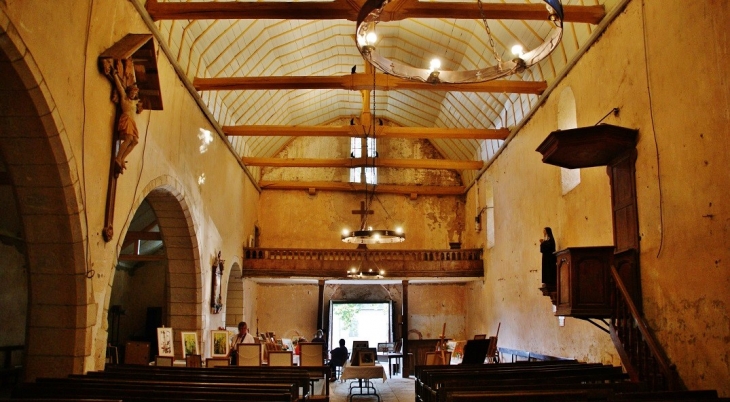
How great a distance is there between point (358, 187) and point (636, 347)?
15.0 m

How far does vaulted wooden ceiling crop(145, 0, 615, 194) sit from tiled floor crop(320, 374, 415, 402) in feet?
21.0

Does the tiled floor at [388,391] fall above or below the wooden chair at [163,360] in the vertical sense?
below

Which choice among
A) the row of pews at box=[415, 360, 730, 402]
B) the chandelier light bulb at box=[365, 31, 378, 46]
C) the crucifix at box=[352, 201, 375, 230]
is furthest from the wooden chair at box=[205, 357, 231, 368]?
the crucifix at box=[352, 201, 375, 230]

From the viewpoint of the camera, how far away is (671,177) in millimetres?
7367

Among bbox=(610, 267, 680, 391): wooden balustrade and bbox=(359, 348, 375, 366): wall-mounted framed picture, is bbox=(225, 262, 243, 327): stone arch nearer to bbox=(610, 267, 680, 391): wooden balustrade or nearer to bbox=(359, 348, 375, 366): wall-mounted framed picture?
bbox=(359, 348, 375, 366): wall-mounted framed picture

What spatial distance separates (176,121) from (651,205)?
26.9 feet

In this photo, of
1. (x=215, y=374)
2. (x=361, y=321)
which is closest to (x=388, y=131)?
(x=361, y=321)

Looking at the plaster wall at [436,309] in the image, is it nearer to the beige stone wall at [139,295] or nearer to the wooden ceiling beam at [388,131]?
the wooden ceiling beam at [388,131]

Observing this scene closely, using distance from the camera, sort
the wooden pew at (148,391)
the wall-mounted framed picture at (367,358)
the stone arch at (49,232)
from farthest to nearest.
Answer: the wall-mounted framed picture at (367,358) < the stone arch at (49,232) < the wooden pew at (148,391)

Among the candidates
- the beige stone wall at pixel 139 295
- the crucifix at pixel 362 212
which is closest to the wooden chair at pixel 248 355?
the beige stone wall at pixel 139 295

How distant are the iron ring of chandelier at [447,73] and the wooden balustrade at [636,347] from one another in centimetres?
292

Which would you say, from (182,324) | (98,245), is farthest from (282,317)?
(98,245)

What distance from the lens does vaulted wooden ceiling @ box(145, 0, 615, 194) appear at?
Result: 30.6ft

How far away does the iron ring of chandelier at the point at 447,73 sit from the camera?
235 inches
